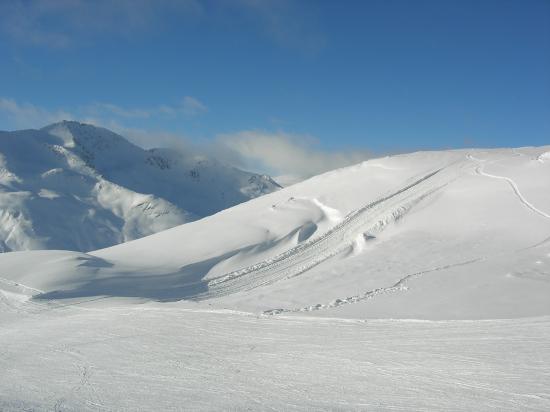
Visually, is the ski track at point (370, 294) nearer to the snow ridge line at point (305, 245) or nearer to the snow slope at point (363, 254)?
the snow slope at point (363, 254)

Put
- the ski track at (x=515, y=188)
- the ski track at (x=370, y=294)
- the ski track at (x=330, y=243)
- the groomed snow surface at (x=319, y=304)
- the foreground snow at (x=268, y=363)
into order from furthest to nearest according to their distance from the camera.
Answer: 1. the ski track at (x=515, y=188)
2. the ski track at (x=330, y=243)
3. the ski track at (x=370, y=294)
4. the groomed snow surface at (x=319, y=304)
5. the foreground snow at (x=268, y=363)

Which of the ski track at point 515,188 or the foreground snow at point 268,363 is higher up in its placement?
the ski track at point 515,188

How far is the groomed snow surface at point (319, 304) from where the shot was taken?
852 cm

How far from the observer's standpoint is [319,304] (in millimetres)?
15016

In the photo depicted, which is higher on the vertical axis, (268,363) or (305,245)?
(305,245)

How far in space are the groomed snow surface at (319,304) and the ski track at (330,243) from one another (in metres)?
0.10

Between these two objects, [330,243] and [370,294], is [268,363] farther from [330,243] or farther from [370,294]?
[330,243]

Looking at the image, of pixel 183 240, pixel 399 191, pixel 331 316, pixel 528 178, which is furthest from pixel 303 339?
pixel 528 178

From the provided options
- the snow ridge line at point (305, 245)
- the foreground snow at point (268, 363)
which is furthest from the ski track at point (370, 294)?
the snow ridge line at point (305, 245)

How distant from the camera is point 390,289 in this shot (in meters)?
15.7

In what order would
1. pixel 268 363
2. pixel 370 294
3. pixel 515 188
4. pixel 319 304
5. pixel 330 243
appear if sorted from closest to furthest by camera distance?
pixel 268 363 < pixel 319 304 < pixel 370 294 < pixel 330 243 < pixel 515 188

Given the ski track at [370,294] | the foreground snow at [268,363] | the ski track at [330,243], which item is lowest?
the foreground snow at [268,363]

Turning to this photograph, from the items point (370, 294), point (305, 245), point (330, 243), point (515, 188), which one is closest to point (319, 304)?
point (370, 294)

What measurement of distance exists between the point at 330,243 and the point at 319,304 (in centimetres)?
602
